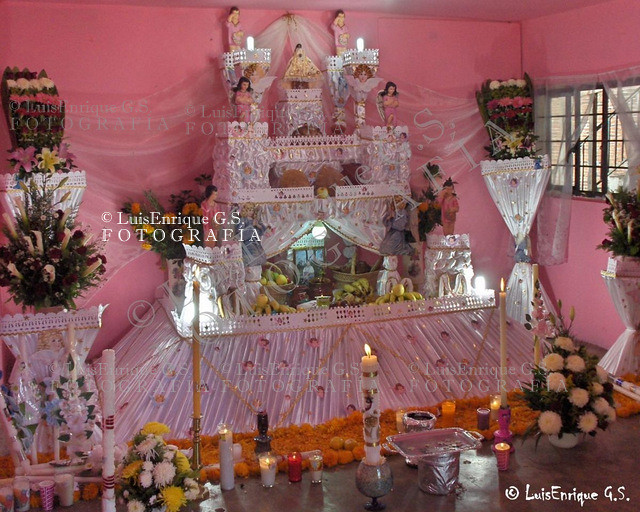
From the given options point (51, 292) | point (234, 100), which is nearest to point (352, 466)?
point (51, 292)

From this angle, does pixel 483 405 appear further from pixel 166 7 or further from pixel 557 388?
pixel 166 7

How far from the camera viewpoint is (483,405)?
6.42 m

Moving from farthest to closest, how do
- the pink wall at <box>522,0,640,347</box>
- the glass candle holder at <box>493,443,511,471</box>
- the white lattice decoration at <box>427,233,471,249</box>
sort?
the white lattice decoration at <box>427,233,471,249</box> → the pink wall at <box>522,0,640,347</box> → the glass candle holder at <box>493,443,511,471</box>

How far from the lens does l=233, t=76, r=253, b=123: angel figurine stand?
760 cm

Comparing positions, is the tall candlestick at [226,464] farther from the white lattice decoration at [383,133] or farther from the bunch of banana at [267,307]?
the white lattice decoration at [383,133]

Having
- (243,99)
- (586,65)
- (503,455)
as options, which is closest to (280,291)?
(243,99)

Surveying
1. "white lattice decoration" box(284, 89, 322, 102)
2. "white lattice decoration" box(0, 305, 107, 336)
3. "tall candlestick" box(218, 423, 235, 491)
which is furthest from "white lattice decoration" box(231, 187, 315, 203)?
"tall candlestick" box(218, 423, 235, 491)

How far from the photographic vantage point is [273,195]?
25.5 ft

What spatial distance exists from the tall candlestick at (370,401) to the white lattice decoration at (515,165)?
4766 mm

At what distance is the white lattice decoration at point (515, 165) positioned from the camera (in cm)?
844

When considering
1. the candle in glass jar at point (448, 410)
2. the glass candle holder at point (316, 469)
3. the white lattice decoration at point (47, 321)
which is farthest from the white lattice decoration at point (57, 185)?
the candle in glass jar at point (448, 410)

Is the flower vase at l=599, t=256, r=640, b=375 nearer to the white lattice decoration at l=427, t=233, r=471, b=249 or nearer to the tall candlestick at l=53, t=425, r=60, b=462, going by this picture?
the white lattice decoration at l=427, t=233, r=471, b=249

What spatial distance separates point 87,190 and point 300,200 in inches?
80.3

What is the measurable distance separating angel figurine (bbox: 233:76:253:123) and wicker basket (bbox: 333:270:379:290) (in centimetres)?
186
